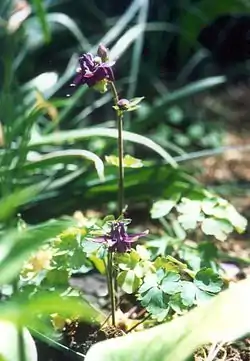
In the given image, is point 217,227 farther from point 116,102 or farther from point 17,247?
point 17,247

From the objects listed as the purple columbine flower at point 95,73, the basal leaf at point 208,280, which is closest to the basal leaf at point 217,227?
the basal leaf at point 208,280

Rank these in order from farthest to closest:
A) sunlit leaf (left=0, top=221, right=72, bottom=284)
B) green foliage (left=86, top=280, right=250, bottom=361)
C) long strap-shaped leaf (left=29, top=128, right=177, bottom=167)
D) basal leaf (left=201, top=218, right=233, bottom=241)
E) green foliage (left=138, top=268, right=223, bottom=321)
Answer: long strap-shaped leaf (left=29, top=128, right=177, bottom=167) → basal leaf (left=201, top=218, right=233, bottom=241) → green foliage (left=138, top=268, right=223, bottom=321) → green foliage (left=86, top=280, right=250, bottom=361) → sunlit leaf (left=0, top=221, right=72, bottom=284)

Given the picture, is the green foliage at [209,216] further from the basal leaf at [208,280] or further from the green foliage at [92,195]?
the basal leaf at [208,280]

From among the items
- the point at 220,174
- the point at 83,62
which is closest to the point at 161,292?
the point at 83,62

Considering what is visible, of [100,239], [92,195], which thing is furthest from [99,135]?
[100,239]

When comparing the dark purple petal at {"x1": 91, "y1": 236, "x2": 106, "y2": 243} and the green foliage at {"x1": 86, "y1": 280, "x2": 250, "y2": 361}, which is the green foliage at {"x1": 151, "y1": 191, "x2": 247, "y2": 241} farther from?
the green foliage at {"x1": 86, "y1": 280, "x2": 250, "y2": 361}

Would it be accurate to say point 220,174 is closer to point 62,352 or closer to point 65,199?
point 65,199

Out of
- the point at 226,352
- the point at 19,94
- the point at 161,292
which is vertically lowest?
the point at 226,352

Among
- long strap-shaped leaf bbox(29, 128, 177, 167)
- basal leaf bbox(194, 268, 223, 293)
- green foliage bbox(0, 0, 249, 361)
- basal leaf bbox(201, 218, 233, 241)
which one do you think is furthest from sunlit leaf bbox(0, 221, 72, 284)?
long strap-shaped leaf bbox(29, 128, 177, 167)
